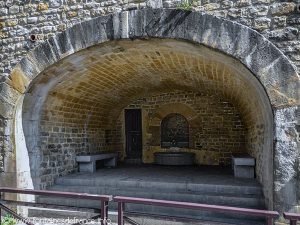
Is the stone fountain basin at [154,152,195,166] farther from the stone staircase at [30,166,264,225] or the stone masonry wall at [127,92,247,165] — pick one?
the stone staircase at [30,166,264,225]

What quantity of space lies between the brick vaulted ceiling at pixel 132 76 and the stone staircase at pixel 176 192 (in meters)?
1.35

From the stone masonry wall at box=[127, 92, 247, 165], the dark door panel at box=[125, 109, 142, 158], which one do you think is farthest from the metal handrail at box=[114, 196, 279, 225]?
the dark door panel at box=[125, 109, 142, 158]

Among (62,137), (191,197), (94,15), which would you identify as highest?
(94,15)

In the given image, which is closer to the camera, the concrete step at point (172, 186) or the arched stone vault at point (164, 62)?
the arched stone vault at point (164, 62)

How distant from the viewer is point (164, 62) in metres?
5.81

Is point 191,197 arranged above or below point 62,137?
below

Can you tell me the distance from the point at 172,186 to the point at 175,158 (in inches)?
114

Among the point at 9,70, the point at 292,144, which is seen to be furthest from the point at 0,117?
the point at 292,144

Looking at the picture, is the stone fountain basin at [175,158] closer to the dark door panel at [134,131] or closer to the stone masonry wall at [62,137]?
the dark door panel at [134,131]

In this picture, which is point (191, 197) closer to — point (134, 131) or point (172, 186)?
point (172, 186)

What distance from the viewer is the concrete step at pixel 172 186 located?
5344 millimetres

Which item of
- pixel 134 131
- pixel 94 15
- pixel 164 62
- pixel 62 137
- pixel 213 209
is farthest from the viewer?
pixel 134 131

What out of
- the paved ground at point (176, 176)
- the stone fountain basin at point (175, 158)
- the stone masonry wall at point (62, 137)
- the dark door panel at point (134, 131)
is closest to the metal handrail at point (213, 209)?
the paved ground at point (176, 176)

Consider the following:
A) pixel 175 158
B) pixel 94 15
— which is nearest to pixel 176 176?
pixel 175 158
